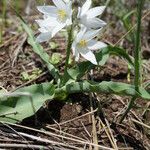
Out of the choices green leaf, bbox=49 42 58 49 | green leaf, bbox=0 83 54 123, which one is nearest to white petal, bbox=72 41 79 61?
green leaf, bbox=0 83 54 123

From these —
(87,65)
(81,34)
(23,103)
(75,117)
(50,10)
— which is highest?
(50,10)

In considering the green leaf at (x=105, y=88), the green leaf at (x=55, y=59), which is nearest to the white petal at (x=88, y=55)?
the green leaf at (x=105, y=88)

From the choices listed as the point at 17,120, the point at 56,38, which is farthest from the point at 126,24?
the point at 17,120

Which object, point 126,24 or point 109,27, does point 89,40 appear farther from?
point 109,27

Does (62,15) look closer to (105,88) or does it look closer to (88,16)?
(88,16)

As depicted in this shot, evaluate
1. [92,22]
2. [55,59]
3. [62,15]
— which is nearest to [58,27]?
→ [62,15]
